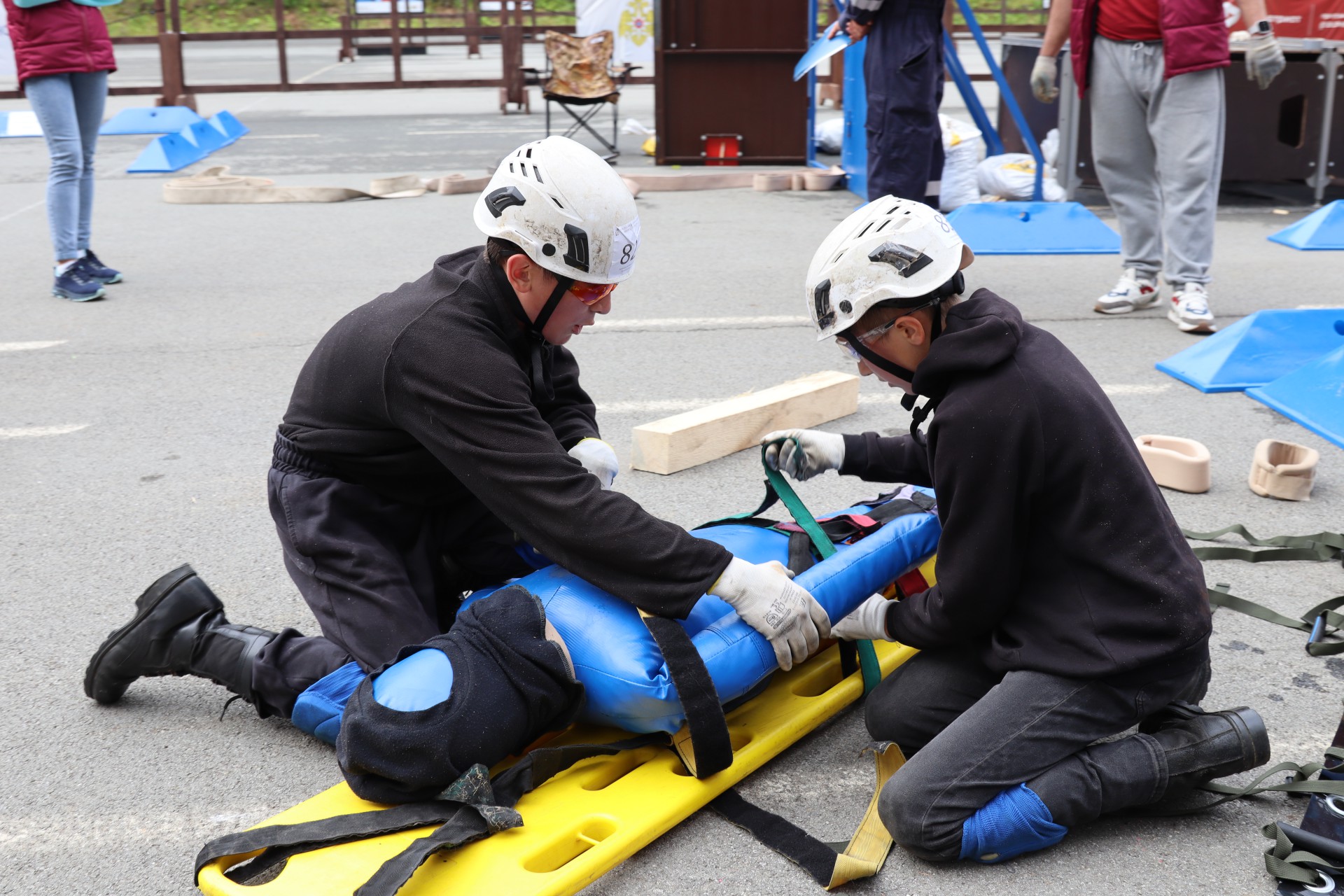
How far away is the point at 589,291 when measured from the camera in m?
2.56

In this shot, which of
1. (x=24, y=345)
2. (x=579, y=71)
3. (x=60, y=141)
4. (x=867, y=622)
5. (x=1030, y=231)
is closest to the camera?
(x=867, y=622)

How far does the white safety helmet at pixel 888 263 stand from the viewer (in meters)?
2.26

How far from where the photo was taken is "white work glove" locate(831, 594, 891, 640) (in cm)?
249

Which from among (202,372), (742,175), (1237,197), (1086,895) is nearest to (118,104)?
(742,175)

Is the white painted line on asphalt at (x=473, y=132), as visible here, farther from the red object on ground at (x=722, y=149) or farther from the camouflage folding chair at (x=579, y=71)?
the red object on ground at (x=722, y=149)

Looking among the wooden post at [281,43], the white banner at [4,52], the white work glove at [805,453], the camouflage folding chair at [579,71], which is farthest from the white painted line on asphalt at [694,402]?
the wooden post at [281,43]

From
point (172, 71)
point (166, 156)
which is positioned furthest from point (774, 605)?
point (172, 71)

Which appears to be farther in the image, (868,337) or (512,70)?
(512,70)

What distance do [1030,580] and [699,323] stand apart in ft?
12.9

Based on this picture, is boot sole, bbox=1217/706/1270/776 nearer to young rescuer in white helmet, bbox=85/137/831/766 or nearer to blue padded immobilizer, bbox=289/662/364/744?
young rescuer in white helmet, bbox=85/137/831/766

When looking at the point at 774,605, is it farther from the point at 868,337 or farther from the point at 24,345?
the point at 24,345

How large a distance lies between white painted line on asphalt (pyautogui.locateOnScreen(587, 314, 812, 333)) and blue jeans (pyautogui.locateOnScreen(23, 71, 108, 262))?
9.60 ft

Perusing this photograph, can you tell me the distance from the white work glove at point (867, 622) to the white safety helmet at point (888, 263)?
1.95 ft

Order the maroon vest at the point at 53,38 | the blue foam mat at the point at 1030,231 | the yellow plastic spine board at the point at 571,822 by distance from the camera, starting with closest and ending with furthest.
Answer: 1. the yellow plastic spine board at the point at 571,822
2. the maroon vest at the point at 53,38
3. the blue foam mat at the point at 1030,231
